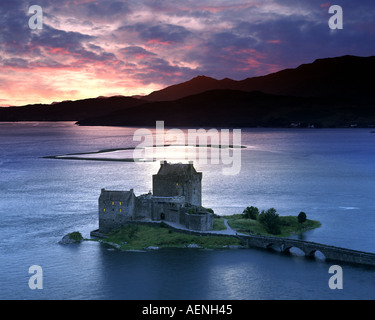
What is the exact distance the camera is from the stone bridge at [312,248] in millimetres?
70125

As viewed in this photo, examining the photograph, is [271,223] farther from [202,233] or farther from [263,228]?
[202,233]

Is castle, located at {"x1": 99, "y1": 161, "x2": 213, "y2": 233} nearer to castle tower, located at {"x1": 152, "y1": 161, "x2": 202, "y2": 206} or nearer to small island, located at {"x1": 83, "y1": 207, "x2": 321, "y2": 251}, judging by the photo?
small island, located at {"x1": 83, "y1": 207, "x2": 321, "y2": 251}

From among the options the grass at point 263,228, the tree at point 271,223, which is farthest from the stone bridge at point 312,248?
the tree at point 271,223

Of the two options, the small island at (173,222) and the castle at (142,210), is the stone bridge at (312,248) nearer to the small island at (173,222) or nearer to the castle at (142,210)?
the small island at (173,222)

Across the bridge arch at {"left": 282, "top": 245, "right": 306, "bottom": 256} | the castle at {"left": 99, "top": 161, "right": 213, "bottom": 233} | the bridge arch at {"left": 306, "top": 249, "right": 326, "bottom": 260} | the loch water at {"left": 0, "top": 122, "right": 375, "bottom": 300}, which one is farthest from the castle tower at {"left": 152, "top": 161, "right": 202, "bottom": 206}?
the bridge arch at {"left": 306, "top": 249, "right": 326, "bottom": 260}

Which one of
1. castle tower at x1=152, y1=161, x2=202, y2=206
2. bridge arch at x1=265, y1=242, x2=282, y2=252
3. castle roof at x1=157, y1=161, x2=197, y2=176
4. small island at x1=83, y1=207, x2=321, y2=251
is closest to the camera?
small island at x1=83, y1=207, x2=321, y2=251

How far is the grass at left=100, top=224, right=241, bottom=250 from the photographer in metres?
77.0

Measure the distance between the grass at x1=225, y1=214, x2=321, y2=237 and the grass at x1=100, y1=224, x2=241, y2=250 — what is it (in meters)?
Result: 6.70

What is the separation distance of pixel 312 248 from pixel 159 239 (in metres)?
22.0

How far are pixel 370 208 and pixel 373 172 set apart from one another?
7761 cm

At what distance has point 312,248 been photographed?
74.7 meters
